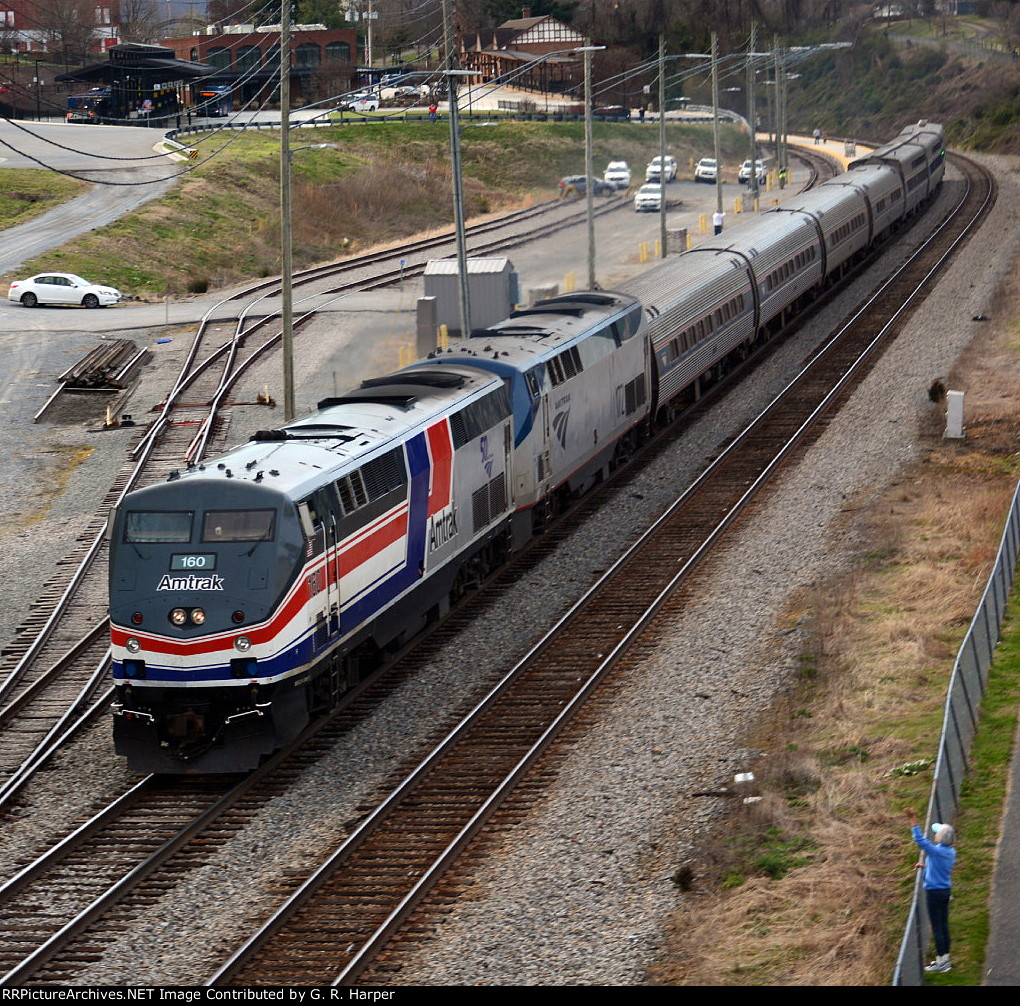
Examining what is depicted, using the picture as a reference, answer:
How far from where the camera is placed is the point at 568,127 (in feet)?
367

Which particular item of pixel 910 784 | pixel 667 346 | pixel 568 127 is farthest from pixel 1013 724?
pixel 568 127

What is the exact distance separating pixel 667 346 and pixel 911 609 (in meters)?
14.1

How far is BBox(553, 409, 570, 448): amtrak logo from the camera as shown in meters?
28.7

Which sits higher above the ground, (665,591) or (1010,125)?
(1010,125)

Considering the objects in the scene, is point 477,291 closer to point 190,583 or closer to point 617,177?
point 190,583

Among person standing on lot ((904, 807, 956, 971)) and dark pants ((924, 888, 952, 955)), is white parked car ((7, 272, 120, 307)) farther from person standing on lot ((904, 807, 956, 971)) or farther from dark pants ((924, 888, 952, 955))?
dark pants ((924, 888, 952, 955))

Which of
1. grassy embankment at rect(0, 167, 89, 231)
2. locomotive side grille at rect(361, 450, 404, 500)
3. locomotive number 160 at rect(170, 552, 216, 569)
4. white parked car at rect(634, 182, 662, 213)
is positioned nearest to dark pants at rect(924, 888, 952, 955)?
locomotive number 160 at rect(170, 552, 216, 569)

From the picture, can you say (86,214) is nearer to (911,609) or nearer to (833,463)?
(833,463)

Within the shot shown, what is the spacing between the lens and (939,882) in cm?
1331

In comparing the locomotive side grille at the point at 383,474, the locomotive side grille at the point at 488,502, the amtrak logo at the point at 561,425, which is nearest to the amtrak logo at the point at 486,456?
the locomotive side grille at the point at 488,502

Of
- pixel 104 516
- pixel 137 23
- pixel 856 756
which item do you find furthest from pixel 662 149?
pixel 137 23

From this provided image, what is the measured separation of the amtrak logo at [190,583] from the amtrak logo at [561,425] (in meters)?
11.3

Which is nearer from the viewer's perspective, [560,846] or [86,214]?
[560,846]

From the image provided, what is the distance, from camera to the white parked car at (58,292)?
5431 centimetres
